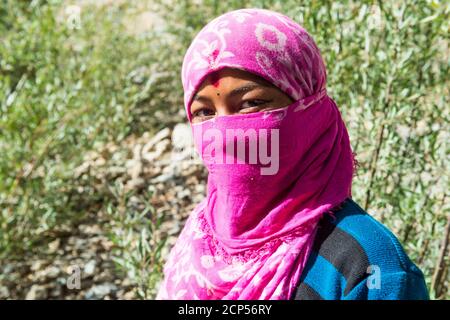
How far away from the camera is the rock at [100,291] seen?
337cm

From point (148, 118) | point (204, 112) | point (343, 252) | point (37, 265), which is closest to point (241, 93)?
point (204, 112)

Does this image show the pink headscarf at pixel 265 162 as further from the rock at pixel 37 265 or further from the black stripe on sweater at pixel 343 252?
the rock at pixel 37 265

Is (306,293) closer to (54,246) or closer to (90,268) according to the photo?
(90,268)

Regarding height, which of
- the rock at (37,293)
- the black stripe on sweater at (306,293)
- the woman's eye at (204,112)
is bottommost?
the rock at (37,293)

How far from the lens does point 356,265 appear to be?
131 centimetres

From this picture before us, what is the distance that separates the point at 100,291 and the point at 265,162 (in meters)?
2.25

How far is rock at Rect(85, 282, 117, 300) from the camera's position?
337 centimetres

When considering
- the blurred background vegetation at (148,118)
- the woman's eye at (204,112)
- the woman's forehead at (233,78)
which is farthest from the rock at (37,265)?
the woman's forehead at (233,78)

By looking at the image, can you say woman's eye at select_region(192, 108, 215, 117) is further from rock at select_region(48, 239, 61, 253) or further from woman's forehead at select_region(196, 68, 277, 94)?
rock at select_region(48, 239, 61, 253)

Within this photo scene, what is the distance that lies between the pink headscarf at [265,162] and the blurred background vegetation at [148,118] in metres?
0.72

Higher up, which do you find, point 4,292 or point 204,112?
point 204,112

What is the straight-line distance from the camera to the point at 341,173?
1.48m
